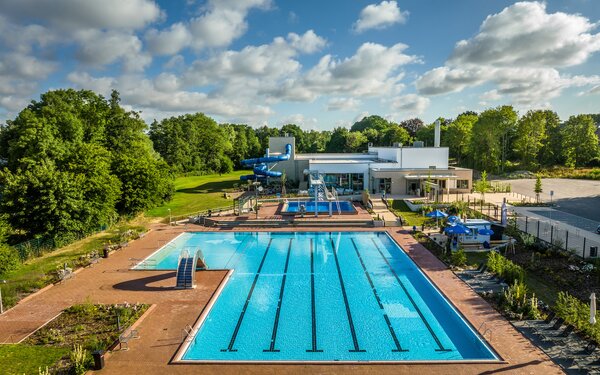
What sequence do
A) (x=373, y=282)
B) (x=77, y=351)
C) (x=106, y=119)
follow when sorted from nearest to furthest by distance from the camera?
(x=77, y=351), (x=373, y=282), (x=106, y=119)

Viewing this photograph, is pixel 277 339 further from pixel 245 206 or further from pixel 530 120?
pixel 530 120

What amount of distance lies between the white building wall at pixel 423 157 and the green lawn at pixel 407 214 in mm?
7654

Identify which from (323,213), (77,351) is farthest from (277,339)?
(323,213)

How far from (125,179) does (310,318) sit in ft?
72.5

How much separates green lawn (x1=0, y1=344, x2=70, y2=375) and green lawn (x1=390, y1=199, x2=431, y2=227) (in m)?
22.6

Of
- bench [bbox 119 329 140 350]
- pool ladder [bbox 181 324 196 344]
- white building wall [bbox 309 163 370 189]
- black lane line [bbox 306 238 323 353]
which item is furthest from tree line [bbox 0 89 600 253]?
white building wall [bbox 309 163 370 189]

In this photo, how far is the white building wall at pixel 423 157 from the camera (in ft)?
135

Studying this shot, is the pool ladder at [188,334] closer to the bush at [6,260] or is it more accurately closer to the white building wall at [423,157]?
the bush at [6,260]

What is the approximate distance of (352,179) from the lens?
41.5 m

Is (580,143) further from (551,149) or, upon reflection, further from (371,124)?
(371,124)

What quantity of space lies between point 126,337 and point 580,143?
6516 centimetres

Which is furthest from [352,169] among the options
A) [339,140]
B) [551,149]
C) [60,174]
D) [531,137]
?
[339,140]

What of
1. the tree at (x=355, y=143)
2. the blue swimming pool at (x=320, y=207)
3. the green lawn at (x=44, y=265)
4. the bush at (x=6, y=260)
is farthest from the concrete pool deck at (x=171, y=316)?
the tree at (x=355, y=143)

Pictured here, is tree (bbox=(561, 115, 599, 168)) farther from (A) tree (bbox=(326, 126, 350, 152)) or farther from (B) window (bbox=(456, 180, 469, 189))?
(A) tree (bbox=(326, 126, 350, 152))
